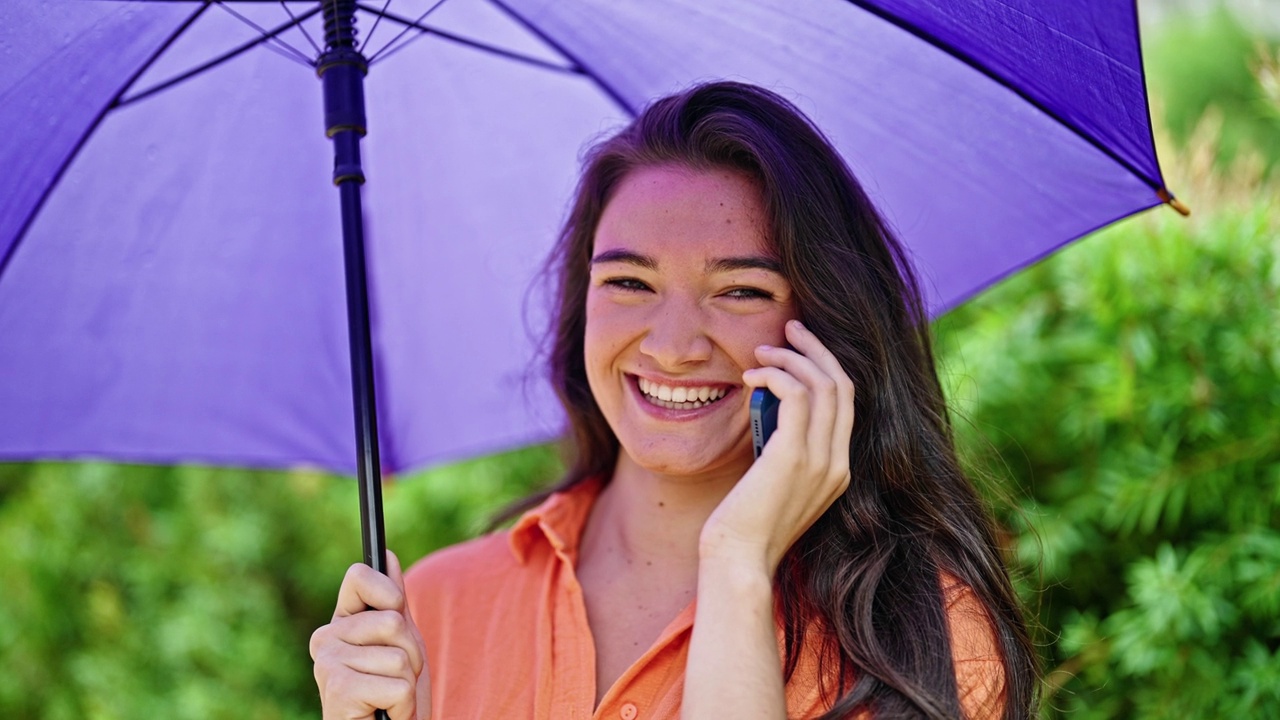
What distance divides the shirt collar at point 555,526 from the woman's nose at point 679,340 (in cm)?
50

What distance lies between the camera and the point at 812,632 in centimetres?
192

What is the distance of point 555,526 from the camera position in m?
2.35

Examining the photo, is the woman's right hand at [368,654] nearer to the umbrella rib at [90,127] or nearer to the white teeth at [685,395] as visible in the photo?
the white teeth at [685,395]

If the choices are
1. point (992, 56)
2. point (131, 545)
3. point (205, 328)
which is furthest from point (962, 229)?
point (131, 545)

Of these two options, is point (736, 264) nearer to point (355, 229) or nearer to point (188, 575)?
point (355, 229)

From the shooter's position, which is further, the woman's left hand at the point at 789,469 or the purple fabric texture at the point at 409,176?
the purple fabric texture at the point at 409,176

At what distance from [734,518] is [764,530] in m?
0.05

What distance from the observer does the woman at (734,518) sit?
1.74 metres

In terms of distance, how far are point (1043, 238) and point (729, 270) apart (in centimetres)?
70

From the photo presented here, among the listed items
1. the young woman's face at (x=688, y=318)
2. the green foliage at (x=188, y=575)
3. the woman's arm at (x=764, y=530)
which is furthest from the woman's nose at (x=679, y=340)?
the green foliage at (x=188, y=575)

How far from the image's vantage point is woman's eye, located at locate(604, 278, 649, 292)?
81.6 inches

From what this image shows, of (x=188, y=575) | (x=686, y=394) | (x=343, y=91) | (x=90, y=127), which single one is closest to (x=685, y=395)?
(x=686, y=394)

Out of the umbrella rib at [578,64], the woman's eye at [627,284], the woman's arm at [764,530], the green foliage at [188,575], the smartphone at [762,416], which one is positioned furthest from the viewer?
the green foliage at [188,575]

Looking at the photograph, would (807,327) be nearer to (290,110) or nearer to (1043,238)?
(1043,238)
